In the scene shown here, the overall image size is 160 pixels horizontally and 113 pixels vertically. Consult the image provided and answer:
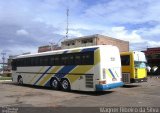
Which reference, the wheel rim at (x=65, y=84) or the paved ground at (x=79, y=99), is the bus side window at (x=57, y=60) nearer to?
the wheel rim at (x=65, y=84)

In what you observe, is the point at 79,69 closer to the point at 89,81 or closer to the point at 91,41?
the point at 89,81

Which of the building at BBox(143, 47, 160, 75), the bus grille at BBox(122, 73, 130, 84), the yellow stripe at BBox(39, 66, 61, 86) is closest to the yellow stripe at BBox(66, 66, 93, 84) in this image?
the yellow stripe at BBox(39, 66, 61, 86)

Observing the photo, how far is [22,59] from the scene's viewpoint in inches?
1074

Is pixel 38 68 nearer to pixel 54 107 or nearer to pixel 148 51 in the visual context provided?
pixel 54 107

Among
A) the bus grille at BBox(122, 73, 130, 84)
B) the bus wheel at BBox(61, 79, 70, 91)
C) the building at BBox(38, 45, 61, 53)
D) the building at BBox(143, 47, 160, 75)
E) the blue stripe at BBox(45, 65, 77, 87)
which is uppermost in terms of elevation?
the building at BBox(38, 45, 61, 53)

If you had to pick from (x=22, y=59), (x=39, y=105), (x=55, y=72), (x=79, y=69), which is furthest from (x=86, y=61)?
(x=22, y=59)

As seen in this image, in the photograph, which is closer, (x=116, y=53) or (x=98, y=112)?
(x=98, y=112)

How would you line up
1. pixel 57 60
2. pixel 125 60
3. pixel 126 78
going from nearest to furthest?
pixel 57 60, pixel 126 78, pixel 125 60

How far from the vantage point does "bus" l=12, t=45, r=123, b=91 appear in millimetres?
18672

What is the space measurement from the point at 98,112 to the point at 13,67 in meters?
18.4

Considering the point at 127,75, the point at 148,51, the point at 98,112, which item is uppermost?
the point at 148,51

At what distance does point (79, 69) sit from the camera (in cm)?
2002

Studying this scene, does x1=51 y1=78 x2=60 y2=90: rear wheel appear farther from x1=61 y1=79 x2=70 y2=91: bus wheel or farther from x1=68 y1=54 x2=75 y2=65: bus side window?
x1=68 y1=54 x2=75 y2=65: bus side window

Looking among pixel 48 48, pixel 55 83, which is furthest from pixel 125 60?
pixel 48 48
